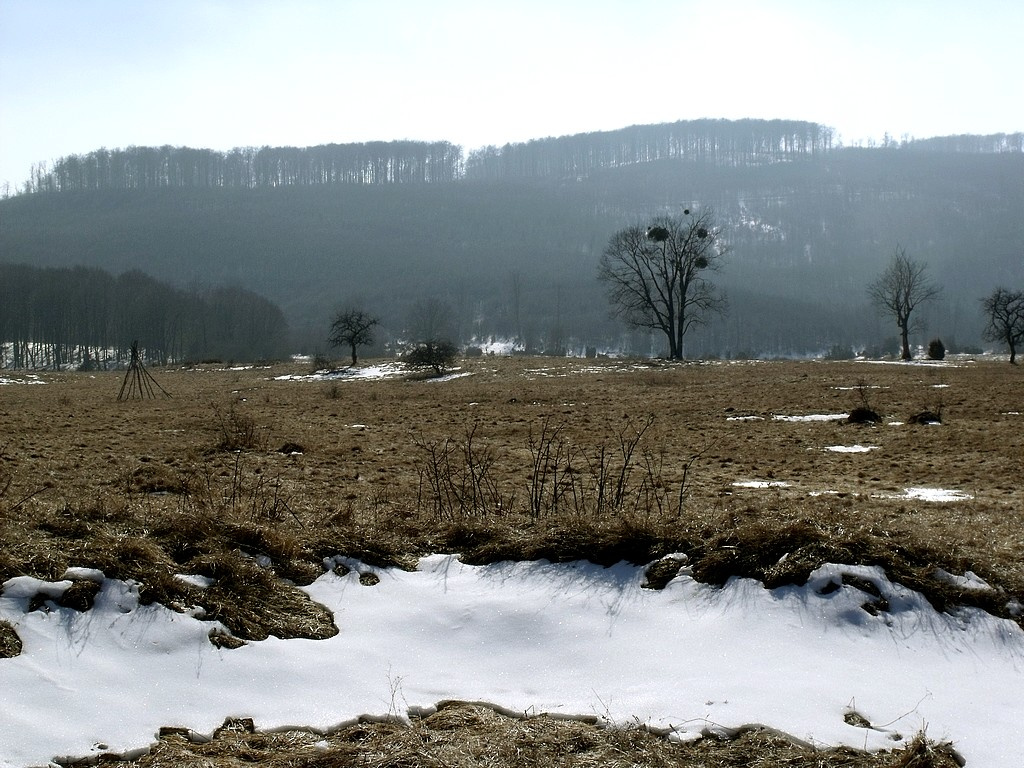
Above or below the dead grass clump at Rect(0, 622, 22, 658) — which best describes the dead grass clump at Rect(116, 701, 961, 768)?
below

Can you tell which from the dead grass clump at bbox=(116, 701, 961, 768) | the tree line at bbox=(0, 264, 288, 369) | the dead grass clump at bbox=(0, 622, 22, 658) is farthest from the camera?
the tree line at bbox=(0, 264, 288, 369)

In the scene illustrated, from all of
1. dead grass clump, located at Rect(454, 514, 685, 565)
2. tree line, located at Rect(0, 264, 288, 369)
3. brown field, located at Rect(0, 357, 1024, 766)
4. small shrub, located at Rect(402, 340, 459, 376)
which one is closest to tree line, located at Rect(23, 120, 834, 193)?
tree line, located at Rect(0, 264, 288, 369)

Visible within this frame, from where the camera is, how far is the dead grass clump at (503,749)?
3164mm

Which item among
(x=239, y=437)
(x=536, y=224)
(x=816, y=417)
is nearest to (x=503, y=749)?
(x=239, y=437)

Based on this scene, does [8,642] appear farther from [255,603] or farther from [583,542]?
[583,542]

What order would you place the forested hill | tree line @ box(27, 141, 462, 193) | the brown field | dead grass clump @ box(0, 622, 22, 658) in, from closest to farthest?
1. dead grass clump @ box(0, 622, 22, 658)
2. the brown field
3. the forested hill
4. tree line @ box(27, 141, 462, 193)

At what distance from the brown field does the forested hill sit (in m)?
79.9

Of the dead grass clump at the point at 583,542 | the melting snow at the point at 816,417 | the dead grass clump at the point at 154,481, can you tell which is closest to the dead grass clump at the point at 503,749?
the dead grass clump at the point at 583,542

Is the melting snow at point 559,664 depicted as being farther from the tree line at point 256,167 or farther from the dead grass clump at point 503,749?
the tree line at point 256,167

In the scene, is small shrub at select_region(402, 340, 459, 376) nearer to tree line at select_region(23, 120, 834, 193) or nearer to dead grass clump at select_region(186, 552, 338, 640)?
dead grass clump at select_region(186, 552, 338, 640)

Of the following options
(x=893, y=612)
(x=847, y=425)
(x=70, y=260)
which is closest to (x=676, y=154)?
(x=70, y=260)

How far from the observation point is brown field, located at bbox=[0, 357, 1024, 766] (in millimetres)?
4809

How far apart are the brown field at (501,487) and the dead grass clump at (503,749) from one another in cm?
9

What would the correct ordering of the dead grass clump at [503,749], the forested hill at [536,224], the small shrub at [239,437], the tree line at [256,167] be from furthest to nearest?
the tree line at [256,167], the forested hill at [536,224], the small shrub at [239,437], the dead grass clump at [503,749]
